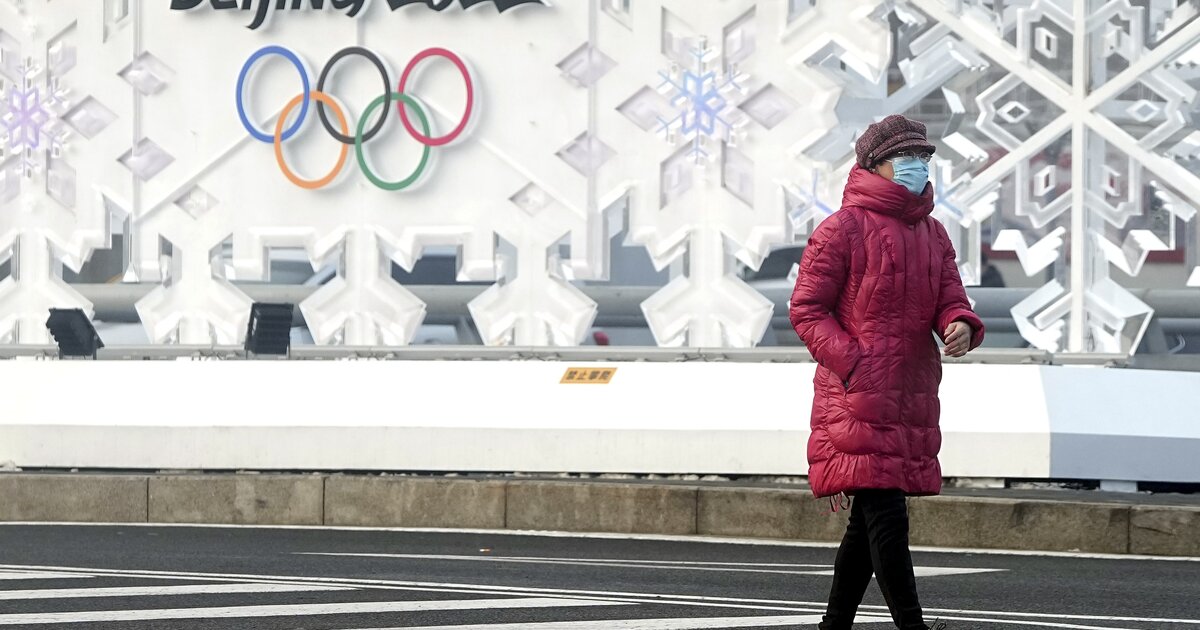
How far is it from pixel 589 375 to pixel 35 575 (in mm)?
5450

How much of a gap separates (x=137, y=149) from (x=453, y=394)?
334 cm

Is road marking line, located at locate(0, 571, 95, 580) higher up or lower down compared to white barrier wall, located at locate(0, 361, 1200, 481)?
lower down

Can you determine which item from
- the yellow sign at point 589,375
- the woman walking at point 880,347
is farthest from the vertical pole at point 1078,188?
the woman walking at point 880,347

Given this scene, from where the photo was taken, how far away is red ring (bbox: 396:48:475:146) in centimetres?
1406

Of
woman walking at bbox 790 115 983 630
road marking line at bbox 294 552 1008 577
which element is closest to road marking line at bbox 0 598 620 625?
road marking line at bbox 294 552 1008 577

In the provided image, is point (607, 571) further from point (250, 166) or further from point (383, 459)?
point (250, 166)

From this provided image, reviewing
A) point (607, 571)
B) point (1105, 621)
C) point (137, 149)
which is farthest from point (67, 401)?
point (1105, 621)

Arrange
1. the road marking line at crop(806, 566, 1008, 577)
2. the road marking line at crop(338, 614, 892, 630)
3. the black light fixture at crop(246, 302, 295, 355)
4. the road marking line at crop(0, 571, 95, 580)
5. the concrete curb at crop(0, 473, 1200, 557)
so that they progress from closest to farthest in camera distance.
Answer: the road marking line at crop(338, 614, 892, 630) < the road marking line at crop(0, 571, 95, 580) < the road marking line at crop(806, 566, 1008, 577) < the concrete curb at crop(0, 473, 1200, 557) < the black light fixture at crop(246, 302, 295, 355)

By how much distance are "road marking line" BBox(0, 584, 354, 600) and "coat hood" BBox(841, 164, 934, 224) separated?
3.01 meters

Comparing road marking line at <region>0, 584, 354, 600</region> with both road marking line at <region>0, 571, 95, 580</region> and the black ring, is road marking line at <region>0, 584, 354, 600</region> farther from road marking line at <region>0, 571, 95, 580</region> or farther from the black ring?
the black ring

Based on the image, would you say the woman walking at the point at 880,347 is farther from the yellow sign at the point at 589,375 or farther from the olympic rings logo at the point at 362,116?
the olympic rings logo at the point at 362,116

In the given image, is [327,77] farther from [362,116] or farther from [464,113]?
[464,113]

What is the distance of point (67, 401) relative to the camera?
→ 44.8 feet

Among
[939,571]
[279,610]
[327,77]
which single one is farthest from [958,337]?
[327,77]
